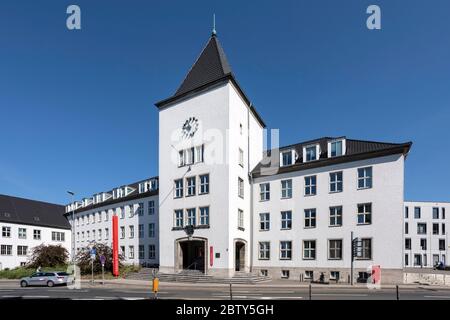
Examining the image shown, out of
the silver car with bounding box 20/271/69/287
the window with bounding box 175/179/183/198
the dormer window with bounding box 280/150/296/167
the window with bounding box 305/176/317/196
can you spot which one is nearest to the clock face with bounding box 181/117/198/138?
the window with bounding box 175/179/183/198

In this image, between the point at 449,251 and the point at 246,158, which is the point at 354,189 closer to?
the point at 246,158

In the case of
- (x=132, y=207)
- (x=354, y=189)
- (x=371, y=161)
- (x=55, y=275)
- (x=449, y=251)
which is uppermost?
(x=371, y=161)

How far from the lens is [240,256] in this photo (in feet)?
119

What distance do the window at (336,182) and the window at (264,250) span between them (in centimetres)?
870

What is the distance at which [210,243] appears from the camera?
34156 millimetres

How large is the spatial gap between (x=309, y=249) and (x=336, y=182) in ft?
22.2

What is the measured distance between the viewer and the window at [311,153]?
1383 inches

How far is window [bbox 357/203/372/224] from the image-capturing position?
30539 millimetres

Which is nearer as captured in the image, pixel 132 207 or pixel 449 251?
pixel 132 207

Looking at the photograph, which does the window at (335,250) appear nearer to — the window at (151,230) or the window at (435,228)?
the window at (151,230)

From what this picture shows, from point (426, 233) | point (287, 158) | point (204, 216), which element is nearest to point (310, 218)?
point (287, 158)

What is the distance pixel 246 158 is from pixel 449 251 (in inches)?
2182
